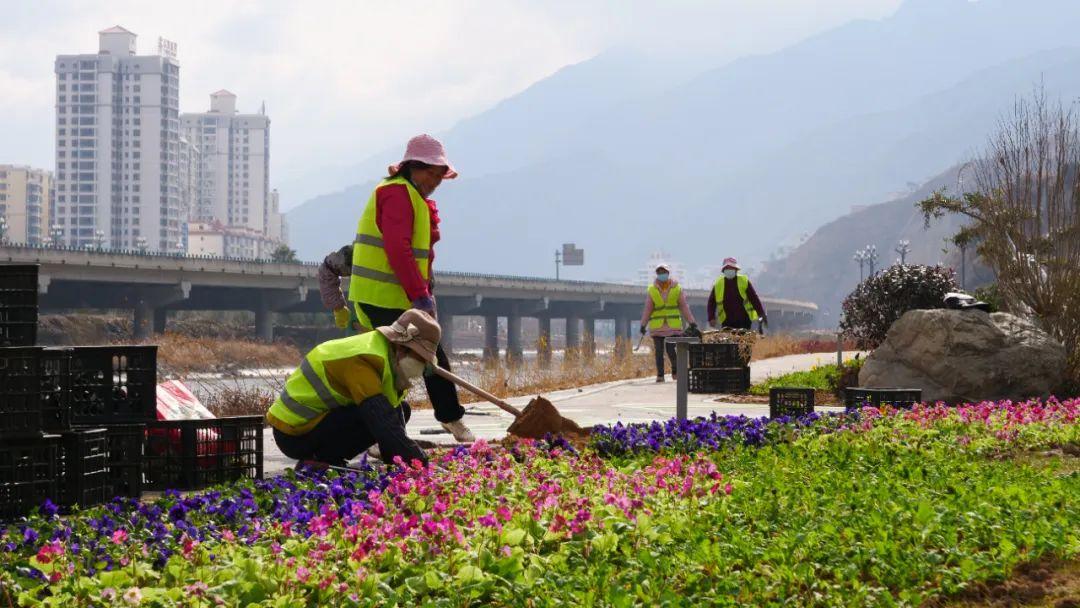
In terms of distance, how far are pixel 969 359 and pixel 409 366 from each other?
8343mm

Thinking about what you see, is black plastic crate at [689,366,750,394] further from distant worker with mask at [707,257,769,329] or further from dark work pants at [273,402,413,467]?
dark work pants at [273,402,413,467]

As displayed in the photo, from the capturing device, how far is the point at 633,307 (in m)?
112

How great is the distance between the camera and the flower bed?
14.0 ft

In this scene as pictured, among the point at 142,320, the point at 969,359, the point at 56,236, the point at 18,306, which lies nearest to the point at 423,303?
the point at 18,306

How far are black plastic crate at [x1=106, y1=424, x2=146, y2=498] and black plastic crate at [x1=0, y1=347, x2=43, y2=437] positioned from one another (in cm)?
82

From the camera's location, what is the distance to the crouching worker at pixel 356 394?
22.6 feet

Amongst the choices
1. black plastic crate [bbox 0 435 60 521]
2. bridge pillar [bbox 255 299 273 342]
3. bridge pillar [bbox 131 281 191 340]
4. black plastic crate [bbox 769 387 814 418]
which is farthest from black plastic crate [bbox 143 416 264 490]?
→ bridge pillar [bbox 255 299 273 342]

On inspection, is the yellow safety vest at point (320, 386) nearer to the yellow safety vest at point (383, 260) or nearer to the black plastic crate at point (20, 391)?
the yellow safety vest at point (383, 260)

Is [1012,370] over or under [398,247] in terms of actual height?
under

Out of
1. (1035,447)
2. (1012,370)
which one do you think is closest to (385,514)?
(1035,447)

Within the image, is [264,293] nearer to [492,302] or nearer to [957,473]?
[492,302]

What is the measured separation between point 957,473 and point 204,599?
4.64 meters

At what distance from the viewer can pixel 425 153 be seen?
8.49 meters

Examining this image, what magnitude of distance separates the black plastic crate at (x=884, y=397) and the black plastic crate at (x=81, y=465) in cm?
704
